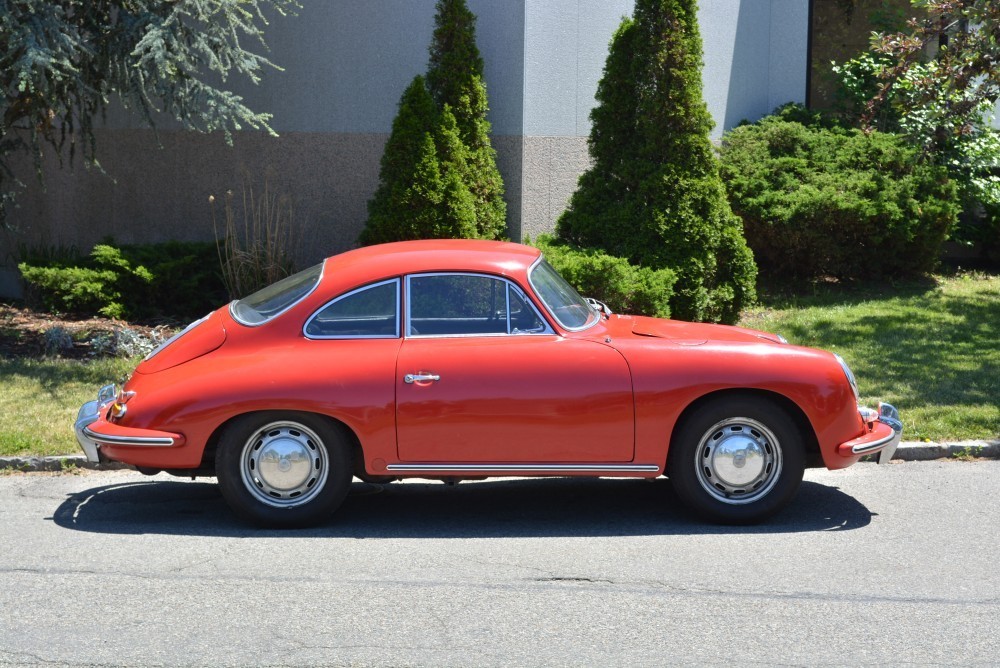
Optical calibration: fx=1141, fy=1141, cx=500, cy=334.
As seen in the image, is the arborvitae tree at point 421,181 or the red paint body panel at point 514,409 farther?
the arborvitae tree at point 421,181

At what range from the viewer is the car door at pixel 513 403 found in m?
6.02

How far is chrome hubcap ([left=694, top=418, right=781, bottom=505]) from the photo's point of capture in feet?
20.0

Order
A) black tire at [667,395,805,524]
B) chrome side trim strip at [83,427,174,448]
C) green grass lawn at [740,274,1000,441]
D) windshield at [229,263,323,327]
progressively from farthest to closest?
1. green grass lawn at [740,274,1000,441]
2. windshield at [229,263,323,327]
3. black tire at [667,395,805,524]
4. chrome side trim strip at [83,427,174,448]

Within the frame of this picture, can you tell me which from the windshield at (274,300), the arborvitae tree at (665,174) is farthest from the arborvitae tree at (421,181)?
the windshield at (274,300)

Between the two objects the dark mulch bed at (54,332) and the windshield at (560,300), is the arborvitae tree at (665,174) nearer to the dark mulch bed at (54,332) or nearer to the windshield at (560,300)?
the windshield at (560,300)

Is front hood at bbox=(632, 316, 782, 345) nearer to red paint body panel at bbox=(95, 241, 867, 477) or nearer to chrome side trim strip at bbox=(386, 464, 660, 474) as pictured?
red paint body panel at bbox=(95, 241, 867, 477)

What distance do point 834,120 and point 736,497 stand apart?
9495 millimetres

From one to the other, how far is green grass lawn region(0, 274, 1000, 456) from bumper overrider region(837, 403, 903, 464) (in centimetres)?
167

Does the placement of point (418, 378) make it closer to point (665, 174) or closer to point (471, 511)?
point (471, 511)

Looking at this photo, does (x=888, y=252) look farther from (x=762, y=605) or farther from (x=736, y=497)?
(x=762, y=605)

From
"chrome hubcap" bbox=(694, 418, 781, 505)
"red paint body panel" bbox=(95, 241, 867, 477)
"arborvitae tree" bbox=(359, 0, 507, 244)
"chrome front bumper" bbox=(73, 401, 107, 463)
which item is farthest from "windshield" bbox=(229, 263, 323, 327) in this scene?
"arborvitae tree" bbox=(359, 0, 507, 244)

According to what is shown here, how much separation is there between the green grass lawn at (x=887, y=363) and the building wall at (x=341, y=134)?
294 centimetres

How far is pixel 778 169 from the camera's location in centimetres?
1327

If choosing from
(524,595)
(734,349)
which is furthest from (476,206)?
(524,595)
